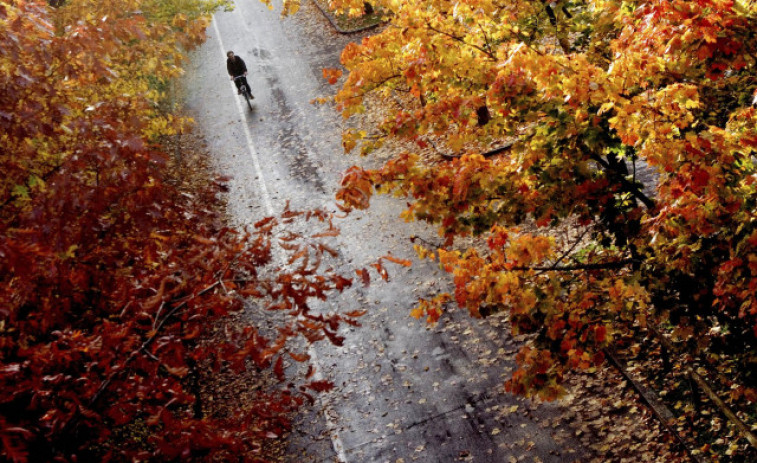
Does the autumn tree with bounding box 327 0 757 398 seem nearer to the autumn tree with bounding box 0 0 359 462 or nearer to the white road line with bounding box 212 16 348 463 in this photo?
the autumn tree with bounding box 0 0 359 462

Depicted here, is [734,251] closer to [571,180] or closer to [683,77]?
[571,180]

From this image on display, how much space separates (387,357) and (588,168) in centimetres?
513

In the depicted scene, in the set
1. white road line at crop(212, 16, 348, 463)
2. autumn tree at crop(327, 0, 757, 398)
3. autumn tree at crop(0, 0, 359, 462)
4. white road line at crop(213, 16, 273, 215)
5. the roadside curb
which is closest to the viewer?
autumn tree at crop(0, 0, 359, 462)

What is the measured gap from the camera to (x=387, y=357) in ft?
34.4

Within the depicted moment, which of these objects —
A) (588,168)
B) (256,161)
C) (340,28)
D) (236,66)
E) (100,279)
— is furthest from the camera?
(340,28)

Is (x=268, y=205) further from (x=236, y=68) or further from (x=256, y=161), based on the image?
(x=236, y=68)

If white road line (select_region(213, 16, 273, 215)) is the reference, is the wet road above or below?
below

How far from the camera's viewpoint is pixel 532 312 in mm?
6355

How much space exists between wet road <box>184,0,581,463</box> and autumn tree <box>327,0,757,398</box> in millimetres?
2323

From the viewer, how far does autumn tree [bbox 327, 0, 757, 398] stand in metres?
5.22

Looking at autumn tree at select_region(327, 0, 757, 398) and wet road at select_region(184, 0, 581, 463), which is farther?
wet road at select_region(184, 0, 581, 463)

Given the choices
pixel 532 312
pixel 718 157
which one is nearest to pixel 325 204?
pixel 532 312

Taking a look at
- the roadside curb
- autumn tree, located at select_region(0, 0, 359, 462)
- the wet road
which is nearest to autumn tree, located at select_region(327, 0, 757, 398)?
autumn tree, located at select_region(0, 0, 359, 462)

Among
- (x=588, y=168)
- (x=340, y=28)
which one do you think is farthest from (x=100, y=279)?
(x=340, y=28)
